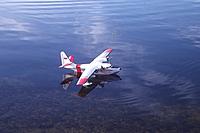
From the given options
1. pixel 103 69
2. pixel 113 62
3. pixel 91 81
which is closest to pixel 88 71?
pixel 91 81

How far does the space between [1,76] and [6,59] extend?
28.3 ft

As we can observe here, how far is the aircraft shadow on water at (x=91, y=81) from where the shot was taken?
4694cm

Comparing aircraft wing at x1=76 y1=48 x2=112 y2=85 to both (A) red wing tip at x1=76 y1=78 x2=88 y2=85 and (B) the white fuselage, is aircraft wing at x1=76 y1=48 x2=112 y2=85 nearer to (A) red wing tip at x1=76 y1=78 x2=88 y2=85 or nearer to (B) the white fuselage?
(A) red wing tip at x1=76 y1=78 x2=88 y2=85


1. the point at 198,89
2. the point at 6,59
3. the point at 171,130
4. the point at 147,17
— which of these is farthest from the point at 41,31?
the point at 171,130

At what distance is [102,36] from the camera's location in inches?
2896

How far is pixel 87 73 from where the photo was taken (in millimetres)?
48812

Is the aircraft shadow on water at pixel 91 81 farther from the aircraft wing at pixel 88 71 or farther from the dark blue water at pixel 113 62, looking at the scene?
the aircraft wing at pixel 88 71

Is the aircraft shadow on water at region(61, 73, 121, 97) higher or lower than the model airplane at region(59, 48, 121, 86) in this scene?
lower

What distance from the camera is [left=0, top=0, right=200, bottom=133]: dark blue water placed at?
3916 cm

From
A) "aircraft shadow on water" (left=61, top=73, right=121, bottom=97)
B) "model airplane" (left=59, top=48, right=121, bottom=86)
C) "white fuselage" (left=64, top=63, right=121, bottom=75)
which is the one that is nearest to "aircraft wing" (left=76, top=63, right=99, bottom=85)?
"model airplane" (left=59, top=48, right=121, bottom=86)

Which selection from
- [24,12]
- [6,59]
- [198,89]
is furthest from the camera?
[24,12]

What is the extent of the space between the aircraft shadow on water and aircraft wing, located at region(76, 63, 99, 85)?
0.91m

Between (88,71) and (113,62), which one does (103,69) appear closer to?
(88,71)

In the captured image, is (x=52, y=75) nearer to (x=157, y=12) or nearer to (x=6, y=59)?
(x=6, y=59)
